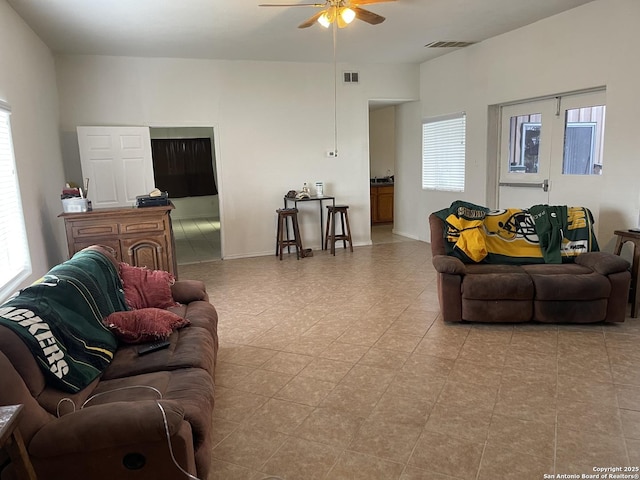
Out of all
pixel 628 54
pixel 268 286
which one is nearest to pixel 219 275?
pixel 268 286

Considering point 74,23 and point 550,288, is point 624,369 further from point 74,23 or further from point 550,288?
point 74,23

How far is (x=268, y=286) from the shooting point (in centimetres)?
514

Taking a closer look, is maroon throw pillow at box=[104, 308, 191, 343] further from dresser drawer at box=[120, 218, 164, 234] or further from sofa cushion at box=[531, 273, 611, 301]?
sofa cushion at box=[531, 273, 611, 301]

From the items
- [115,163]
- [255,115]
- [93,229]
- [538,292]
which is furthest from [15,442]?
[255,115]

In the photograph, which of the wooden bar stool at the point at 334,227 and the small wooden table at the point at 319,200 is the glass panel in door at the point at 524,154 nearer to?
the wooden bar stool at the point at 334,227

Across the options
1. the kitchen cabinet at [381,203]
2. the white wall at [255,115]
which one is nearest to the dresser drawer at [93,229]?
the white wall at [255,115]

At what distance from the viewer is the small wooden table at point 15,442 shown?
1.34 metres

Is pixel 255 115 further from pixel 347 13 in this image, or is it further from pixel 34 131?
pixel 347 13

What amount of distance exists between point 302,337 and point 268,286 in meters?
1.61

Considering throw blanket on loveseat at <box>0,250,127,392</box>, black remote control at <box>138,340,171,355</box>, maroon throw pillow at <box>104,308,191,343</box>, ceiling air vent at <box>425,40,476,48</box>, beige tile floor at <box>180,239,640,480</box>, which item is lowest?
beige tile floor at <box>180,239,640,480</box>

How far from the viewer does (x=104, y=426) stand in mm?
1564

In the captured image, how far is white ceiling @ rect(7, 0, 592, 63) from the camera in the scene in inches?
164

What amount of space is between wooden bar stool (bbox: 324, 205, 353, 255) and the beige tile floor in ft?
7.47

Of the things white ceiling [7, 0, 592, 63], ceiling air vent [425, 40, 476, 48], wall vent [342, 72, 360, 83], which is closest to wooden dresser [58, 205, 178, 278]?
white ceiling [7, 0, 592, 63]
